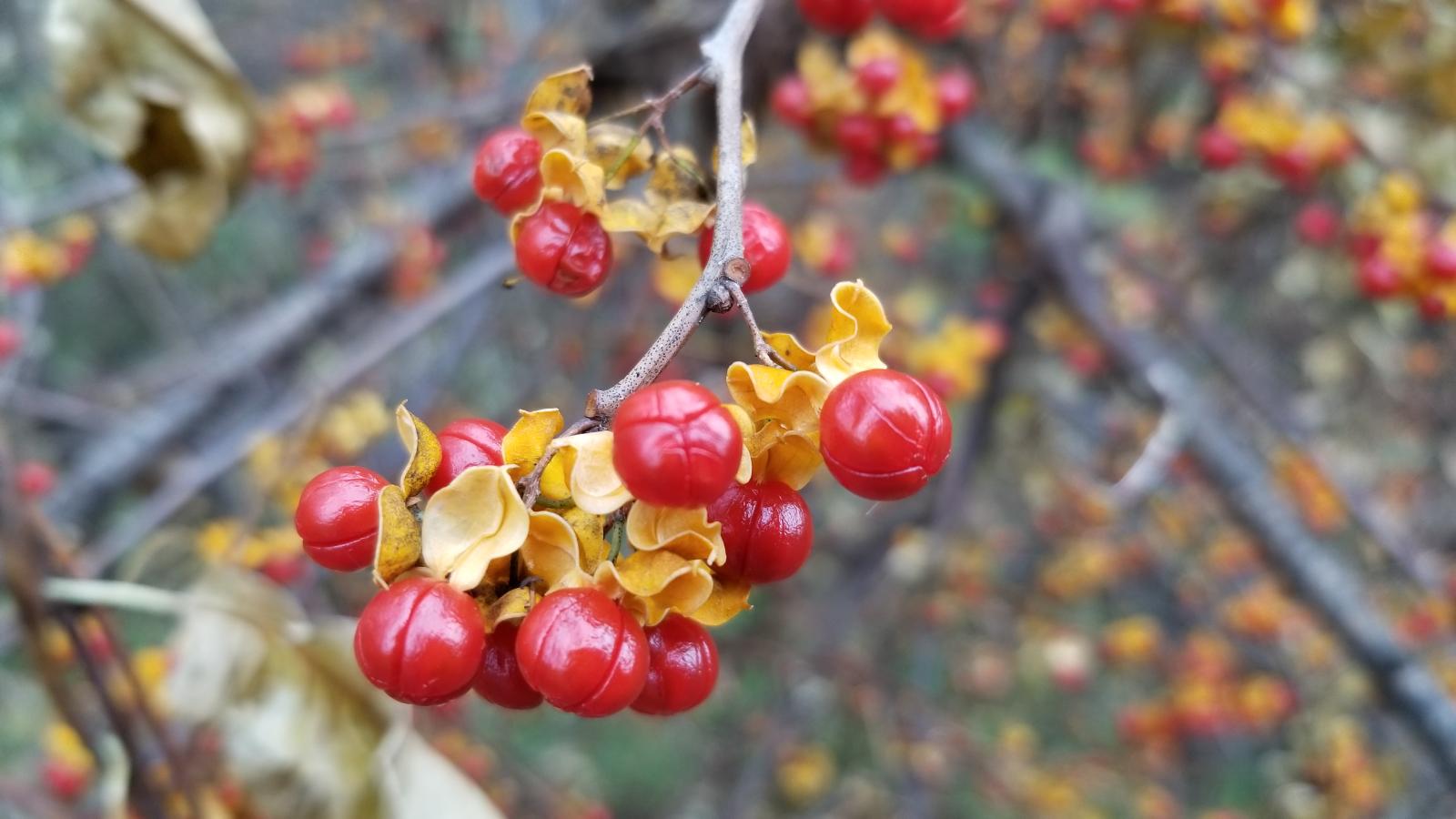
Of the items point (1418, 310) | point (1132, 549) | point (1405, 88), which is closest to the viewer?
point (1418, 310)

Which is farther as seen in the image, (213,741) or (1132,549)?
(1132,549)

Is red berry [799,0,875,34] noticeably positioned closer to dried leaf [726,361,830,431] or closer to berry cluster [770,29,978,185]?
berry cluster [770,29,978,185]

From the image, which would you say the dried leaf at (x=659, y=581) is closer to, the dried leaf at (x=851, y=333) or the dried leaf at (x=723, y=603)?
the dried leaf at (x=723, y=603)

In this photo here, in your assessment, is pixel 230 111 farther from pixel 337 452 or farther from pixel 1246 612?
pixel 1246 612

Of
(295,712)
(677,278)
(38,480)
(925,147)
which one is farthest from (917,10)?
(38,480)

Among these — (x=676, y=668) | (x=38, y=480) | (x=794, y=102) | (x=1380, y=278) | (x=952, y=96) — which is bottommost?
(x=38, y=480)

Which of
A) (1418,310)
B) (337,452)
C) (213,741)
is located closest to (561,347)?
(337,452)

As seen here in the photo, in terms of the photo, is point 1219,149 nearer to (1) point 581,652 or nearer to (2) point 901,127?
(2) point 901,127
